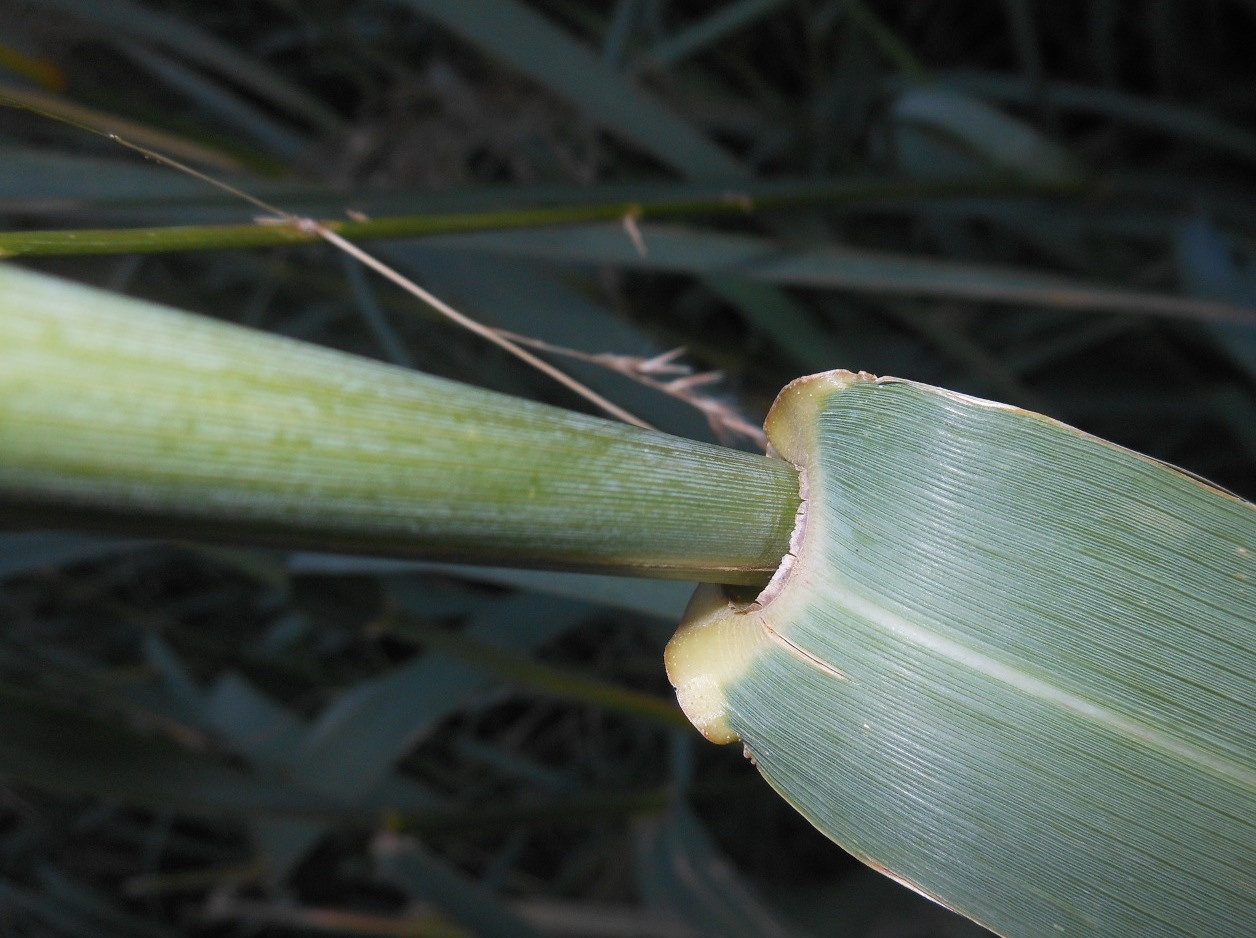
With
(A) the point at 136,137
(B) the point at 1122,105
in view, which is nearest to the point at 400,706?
(A) the point at 136,137

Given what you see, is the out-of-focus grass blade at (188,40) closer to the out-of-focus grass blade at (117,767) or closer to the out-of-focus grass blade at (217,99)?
the out-of-focus grass blade at (217,99)

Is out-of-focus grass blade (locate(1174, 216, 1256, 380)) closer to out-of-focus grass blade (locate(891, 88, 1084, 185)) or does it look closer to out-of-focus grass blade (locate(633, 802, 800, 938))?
out-of-focus grass blade (locate(891, 88, 1084, 185))

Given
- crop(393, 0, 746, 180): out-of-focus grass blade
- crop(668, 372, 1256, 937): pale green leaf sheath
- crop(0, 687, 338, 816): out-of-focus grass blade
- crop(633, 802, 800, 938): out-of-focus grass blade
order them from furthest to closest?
crop(633, 802, 800, 938): out-of-focus grass blade, crop(393, 0, 746, 180): out-of-focus grass blade, crop(0, 687, 338, 816): out-of-focus grass blade, crop(668, 372, 1256, 937): pale green leaf sheath

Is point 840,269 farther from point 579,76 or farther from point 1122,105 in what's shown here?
point 1122,105

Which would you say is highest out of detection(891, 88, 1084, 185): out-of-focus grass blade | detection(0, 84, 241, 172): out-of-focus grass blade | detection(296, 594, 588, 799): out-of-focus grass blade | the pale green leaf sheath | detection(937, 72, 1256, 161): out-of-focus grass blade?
detection(937, 72, 1256, 161): out-of-focus grass blade

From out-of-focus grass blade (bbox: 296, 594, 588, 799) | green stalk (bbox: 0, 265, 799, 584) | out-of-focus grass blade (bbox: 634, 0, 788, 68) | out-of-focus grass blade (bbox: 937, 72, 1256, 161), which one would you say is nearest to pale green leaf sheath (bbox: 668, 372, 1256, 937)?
green stalk (bbox: 0, 265, 799, 584)

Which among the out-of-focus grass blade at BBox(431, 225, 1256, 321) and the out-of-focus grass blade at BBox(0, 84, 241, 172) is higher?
the out-of-focus grass blade at BBox(0, 84, 241, 172)
